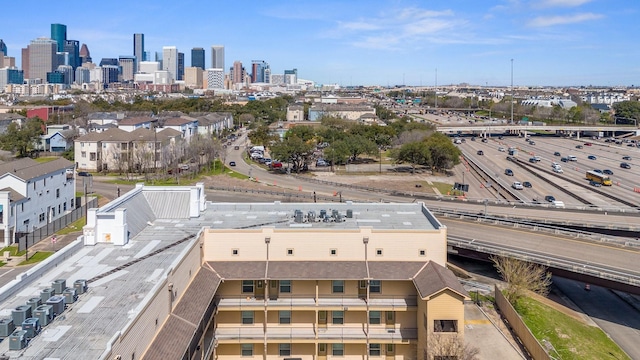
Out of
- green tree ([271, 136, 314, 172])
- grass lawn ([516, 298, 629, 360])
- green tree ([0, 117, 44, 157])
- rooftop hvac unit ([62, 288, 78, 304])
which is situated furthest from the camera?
green tree ([0, 117, 44, 157])

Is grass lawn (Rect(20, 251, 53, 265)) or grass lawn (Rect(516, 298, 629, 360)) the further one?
grass lawn (Rect(20, 251, 53, 265))

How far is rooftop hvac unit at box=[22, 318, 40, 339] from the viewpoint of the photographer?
49.3 ft

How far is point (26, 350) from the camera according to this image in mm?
14531

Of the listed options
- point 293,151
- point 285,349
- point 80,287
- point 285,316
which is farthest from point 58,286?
point 293,151

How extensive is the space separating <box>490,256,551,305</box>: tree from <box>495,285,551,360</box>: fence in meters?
0.85

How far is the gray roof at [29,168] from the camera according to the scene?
136 feet

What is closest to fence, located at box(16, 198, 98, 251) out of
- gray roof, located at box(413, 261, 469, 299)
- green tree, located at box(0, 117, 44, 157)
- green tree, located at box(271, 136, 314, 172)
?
gray roof, located at box(413, 261, 469, 299)

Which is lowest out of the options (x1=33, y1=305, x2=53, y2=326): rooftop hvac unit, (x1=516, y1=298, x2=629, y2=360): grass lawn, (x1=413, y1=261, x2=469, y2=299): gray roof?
(x1=516, y1=298, x2=629, y2=360): grass lawn

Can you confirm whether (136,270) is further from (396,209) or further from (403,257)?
(396,209)

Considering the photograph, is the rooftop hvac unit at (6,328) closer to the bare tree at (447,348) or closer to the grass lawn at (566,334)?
the bare tree at (447,348)

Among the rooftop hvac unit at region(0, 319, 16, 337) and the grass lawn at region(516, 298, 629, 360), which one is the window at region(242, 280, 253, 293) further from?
the grass lawn at region(516, 298, 629, 360)

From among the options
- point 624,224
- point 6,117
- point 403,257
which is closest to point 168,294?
point 403,257

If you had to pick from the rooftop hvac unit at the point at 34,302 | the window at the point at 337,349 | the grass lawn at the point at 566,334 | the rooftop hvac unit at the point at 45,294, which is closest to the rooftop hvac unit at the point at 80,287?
the rooftop hvac unit at the point at 45,294

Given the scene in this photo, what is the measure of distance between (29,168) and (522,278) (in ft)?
121
